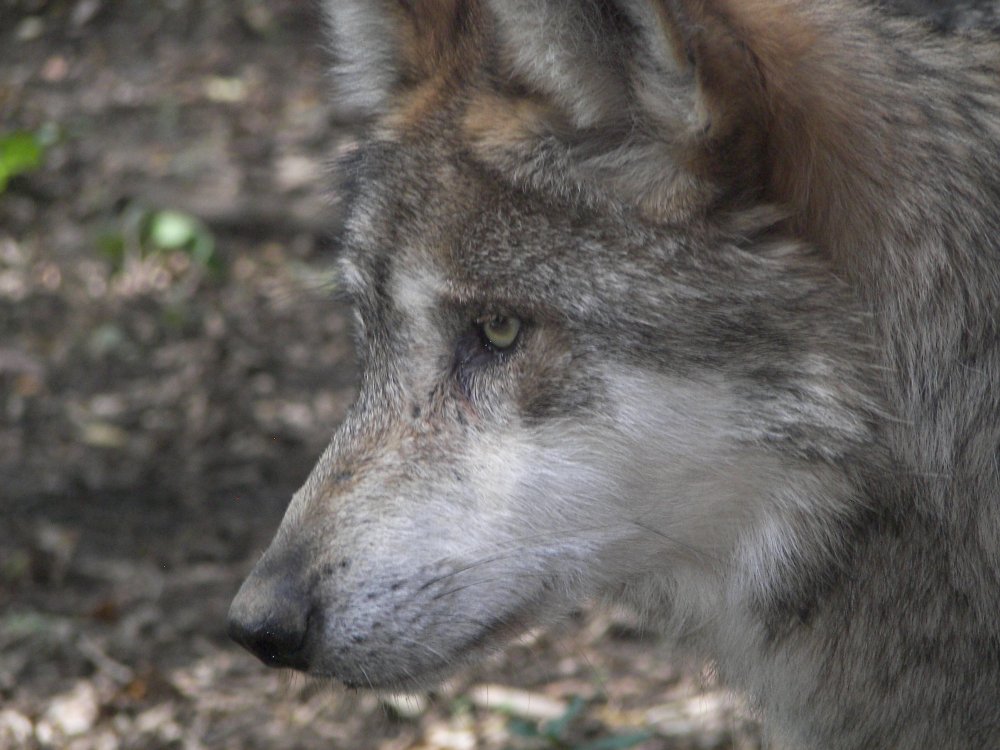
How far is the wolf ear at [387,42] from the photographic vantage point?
3334 mm

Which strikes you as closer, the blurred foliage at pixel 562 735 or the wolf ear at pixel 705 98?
the wolf ear at pixel 705 98

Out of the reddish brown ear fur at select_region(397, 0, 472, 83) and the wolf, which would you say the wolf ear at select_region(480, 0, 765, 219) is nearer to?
the wolf

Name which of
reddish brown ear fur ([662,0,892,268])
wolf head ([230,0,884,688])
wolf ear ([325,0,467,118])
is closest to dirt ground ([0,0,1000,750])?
wolf ear ([325,0,467,118])

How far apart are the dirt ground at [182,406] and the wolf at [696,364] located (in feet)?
2.15

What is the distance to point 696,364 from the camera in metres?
2.91

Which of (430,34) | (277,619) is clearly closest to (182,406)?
(430,34)

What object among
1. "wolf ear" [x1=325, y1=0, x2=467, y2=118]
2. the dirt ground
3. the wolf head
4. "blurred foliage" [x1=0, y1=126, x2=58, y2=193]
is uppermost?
"wolf ear" [x1=325, y1=0, x2=467, y2=118]

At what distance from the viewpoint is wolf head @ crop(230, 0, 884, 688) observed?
2885mm

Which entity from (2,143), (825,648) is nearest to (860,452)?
(825,648)

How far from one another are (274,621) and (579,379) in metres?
0.92

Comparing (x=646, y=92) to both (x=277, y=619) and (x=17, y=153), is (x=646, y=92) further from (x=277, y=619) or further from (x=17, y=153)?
(x=17, y=153)

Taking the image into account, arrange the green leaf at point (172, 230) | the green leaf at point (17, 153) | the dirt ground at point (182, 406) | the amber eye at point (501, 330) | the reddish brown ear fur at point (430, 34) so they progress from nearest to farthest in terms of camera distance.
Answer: the amber eye at point (501, 330), the reddish brown ear fur at point (430, 34), the dirt ground at point (182, 406), the green leaf at point (172, 230), the green leaf at point (17, 153)

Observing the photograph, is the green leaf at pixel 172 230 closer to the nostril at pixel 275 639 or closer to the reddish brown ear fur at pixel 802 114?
the nostril at pixel 275 639

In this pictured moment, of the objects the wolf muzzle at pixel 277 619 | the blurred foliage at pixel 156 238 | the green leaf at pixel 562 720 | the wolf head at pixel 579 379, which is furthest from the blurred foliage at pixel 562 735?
the blurred foliage at pixel 156 238
